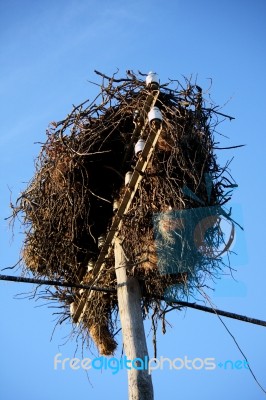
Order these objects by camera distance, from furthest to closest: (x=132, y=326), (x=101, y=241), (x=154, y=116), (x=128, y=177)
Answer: (x=101, y=241) < (x=128, y=177) < (x=154, y=116) < (x=132, y=326)

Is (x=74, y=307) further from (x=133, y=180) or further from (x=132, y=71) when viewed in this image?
(x=132, y=71)

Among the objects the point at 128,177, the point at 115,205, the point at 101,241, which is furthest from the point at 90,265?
the point at 128,177

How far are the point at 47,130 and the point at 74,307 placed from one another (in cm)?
151

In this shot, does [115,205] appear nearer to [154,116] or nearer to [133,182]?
[133,182]

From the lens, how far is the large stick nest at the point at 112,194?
3934 millimetres

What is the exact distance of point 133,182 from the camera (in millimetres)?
4055

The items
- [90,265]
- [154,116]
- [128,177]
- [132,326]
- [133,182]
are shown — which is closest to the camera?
[132,326]

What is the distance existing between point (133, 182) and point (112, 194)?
1.89 ft

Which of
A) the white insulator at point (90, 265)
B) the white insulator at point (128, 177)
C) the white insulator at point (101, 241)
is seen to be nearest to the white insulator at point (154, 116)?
the white insulator at point (128, 177)

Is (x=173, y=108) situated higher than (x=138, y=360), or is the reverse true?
(x=173, y=108)

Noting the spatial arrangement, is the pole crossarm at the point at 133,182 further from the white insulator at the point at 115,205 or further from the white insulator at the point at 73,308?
the white insulator at the point at 115,205

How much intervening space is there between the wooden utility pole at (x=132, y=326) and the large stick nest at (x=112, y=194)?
0.10 meters

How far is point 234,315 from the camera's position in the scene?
371 cm

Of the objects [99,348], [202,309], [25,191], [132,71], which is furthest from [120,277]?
[132,71]
